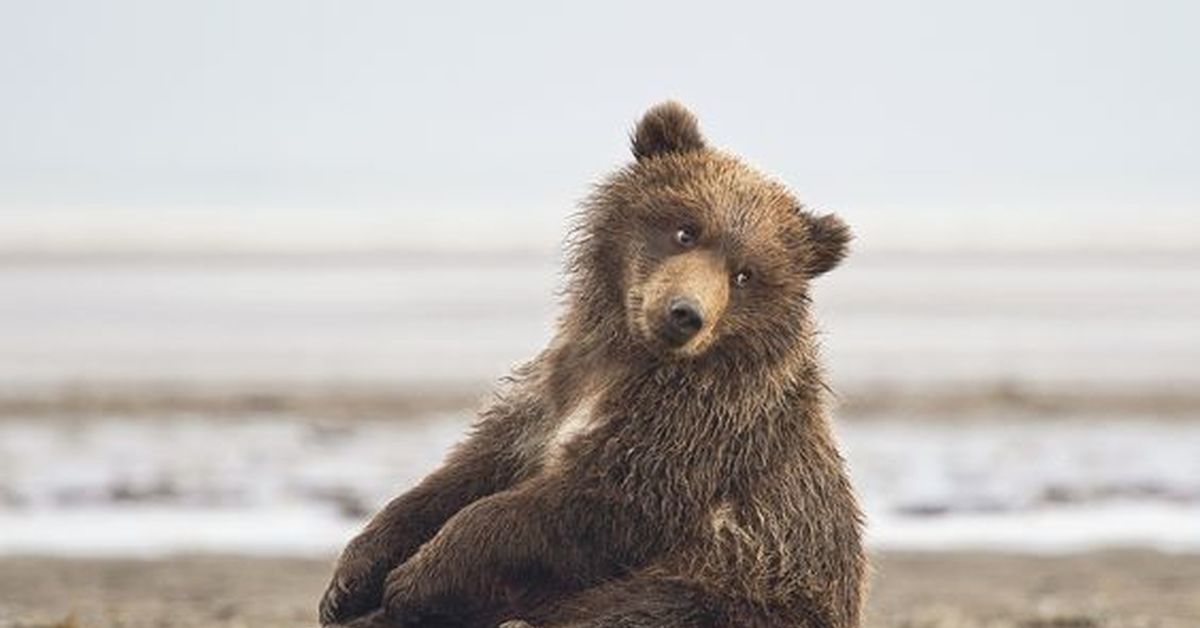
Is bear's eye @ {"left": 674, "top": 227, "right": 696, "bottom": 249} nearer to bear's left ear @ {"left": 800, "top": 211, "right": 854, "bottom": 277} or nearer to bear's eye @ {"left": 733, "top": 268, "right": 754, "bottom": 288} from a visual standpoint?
bear's eye @ {"left": 733, "top": 268, "right": 754, "bottom": 288}

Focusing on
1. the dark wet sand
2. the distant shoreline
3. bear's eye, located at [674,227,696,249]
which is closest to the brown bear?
bear's eye, located at [674,227,696,249]

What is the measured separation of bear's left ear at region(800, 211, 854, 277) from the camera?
7281 mm

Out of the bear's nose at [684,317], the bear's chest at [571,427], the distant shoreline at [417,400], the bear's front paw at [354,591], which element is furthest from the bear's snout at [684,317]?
the distant shoreline at [417,400]

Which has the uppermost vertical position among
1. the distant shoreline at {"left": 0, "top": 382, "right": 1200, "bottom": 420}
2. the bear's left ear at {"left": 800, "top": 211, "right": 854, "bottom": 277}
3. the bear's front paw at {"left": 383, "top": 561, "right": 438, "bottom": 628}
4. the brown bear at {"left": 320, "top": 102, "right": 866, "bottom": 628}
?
the distant shoreline at {"left": 0, "top": 382, "right": 1200, "bottom": 420}

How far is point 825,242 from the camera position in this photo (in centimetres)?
730

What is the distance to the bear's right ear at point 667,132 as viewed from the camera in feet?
24.5

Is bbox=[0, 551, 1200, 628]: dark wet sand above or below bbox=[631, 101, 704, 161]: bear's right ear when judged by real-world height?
below

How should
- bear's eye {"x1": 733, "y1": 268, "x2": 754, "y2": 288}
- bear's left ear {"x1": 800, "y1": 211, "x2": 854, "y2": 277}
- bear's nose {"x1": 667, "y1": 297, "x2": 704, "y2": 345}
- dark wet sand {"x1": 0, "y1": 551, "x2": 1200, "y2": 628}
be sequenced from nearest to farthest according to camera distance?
bear's nose {"x1": 667, "y1": 297, "x2": 704, "y2": 345}
bear's eye {"x1": 733, "y1": 268, "x2": 754, "y2": 288}
bear's left ear {"x1": 800, "y1": 211, "x2": 854, "y2": 277}
dark wet sand {"x1": 0, "y1": 551, "x2": 1200, "y2": 628}

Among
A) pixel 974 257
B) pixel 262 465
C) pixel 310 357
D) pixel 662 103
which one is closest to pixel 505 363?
pixel 310 357

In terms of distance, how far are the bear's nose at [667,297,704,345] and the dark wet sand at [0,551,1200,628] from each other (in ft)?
12.8

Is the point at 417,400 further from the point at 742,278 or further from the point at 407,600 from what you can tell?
the point at 407,600

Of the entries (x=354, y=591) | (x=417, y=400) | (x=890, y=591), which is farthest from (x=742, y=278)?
(x=417, y=400)

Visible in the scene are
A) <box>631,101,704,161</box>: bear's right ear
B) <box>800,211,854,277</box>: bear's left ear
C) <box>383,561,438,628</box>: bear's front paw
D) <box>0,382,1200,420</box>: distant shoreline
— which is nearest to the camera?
<box>383,561,438,628</box>: bear's front paw

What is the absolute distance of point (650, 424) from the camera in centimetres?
693
